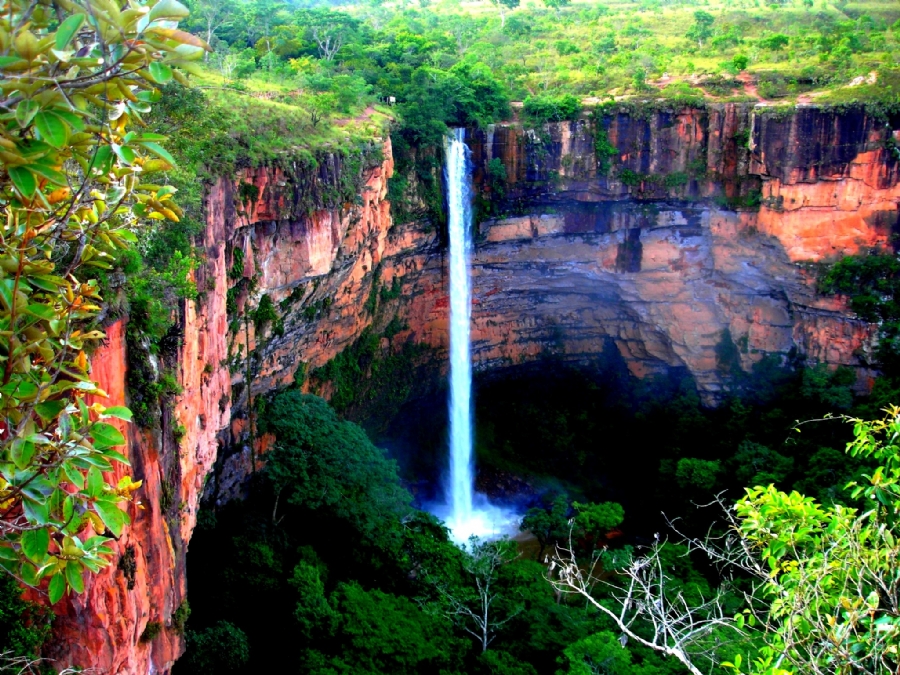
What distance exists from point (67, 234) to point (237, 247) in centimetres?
951

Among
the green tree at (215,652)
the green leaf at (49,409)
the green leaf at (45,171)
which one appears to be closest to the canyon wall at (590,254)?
the green tree at (215,652)

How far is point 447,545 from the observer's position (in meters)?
15.0

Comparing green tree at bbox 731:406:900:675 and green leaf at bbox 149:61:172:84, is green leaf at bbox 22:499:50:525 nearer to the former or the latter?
green leaf at bbox 149:61:172:84

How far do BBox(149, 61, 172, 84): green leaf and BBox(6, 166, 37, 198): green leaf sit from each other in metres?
0.63

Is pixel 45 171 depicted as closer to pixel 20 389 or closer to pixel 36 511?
pixel 20 389

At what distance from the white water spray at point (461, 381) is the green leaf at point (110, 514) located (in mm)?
16401

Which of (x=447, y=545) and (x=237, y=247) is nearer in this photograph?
(x=237, y=247)

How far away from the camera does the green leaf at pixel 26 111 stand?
3.15m

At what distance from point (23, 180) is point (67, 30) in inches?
23.7

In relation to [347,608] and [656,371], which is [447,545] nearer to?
[347,608]

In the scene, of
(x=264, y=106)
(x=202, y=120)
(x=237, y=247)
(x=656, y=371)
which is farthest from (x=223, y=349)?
(x=656, y=371)

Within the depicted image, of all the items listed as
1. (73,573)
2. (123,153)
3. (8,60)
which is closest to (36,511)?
(73,573)

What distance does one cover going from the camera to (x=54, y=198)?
4094mm

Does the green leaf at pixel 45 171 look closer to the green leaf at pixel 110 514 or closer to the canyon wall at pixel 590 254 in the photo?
the green leaf at pixel 110 514
